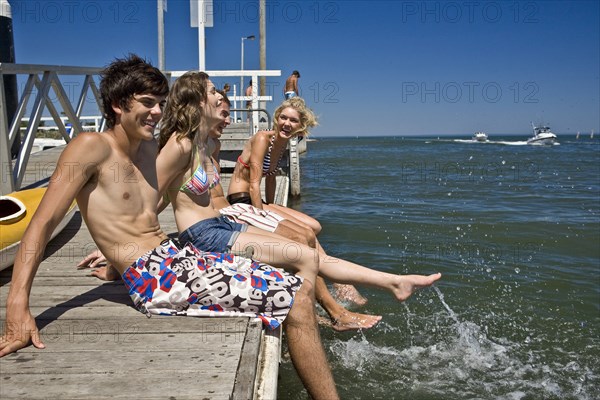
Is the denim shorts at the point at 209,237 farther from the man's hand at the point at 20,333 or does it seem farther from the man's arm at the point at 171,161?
the man's hand at the point at 20,333

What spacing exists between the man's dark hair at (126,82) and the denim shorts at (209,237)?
998mm

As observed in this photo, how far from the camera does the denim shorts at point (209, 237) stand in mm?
3592

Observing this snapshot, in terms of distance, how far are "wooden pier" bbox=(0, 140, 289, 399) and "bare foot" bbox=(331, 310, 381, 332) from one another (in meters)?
1.62

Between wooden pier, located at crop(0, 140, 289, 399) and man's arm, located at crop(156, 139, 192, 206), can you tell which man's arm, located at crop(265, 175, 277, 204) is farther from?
wooden pier, located at crop(0, 140, 289, 399)

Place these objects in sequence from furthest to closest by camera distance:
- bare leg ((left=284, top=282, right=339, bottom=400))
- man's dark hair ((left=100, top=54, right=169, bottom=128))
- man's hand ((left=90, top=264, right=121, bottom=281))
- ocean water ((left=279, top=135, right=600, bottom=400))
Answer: ocean water ((left=279, top=135, right=600, bottom=400)) → man's hand ((left=90, top=264, right=121, bottom=281)) → man's dark hair ((left=100, top=54, right=169, bottom=128)) → bare leg ((left=284, top=282, right=339, bottom=400))

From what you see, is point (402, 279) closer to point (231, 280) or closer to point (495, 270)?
point (231, 280)

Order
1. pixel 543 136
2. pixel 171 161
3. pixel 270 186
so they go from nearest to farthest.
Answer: pixel 171 161 → pixel 270 186 → pixel 543 136

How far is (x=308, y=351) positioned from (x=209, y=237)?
116 cm

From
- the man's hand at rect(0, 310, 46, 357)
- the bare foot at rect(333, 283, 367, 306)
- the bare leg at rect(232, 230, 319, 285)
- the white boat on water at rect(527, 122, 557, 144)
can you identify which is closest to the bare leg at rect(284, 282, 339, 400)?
the bare leg at rect(232, 230, 319, 285)

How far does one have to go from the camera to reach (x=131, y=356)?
2604 millimetres

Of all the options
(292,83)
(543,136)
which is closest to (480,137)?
(543,136)

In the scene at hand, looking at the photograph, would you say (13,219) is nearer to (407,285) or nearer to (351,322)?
(351,322)

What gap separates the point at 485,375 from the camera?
447 cm

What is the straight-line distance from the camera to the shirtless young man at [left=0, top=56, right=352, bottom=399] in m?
2.70
